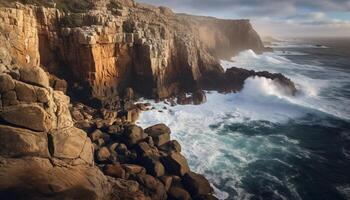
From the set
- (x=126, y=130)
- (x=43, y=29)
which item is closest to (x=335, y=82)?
(x=126, y=130)

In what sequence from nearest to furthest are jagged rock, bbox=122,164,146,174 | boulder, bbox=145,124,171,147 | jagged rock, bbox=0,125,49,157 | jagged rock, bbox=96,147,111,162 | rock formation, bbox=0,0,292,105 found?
jagged rock, bbox=0,125,49,157 < jagged rock, bbox=122,164,146,174 < jagged rock, bbox=96,147,111,162 < boulder, bbox=145,124,171,147 < rock formation, bbox=0,0,292,105

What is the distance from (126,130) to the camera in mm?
26250

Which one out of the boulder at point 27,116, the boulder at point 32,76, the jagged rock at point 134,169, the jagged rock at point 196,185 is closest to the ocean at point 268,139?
the jagged rock at point 196,185

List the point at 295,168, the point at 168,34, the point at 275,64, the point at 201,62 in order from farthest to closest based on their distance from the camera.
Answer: the point at 275,64, the point at 201,62, the point at 168,34, the point at 295,168

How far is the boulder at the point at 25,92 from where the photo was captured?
17500 mm

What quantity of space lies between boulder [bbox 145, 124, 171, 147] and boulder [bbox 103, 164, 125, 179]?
572 centimetres

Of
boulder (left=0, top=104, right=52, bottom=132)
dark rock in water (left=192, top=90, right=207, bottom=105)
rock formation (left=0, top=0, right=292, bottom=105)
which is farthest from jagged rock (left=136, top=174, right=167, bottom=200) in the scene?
dark rock in water (left=192, top=90, right=207, bottom=105)

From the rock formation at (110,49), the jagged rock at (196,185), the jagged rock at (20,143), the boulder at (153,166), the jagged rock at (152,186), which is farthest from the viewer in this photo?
the rock formation at (110,49)

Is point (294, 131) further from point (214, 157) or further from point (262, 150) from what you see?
point (214, 157)

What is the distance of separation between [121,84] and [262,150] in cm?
1851

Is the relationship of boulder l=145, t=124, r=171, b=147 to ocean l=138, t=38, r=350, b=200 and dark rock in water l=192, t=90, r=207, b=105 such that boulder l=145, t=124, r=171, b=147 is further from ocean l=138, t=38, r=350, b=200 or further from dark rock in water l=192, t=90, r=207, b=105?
dark rock in water l=192, t=90, r=207, b=105

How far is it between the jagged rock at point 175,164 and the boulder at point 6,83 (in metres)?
11.3

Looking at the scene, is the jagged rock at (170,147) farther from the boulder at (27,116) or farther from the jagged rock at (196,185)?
the boulder at (27,116)

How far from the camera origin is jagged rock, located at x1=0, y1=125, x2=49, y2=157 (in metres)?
16.1
